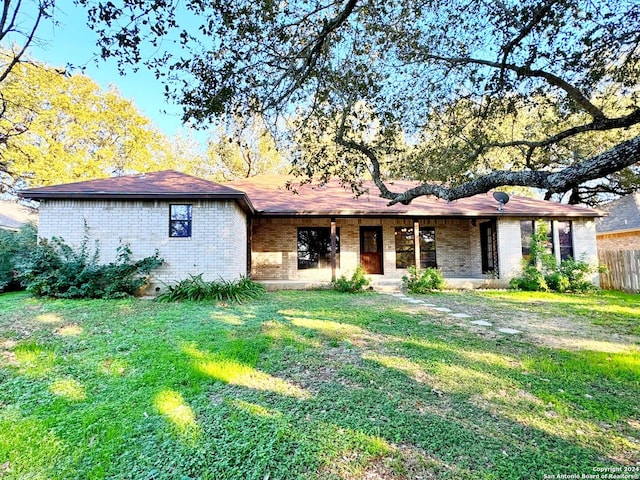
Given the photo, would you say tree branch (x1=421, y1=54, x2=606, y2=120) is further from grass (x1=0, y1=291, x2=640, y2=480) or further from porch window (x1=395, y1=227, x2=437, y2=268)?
porch window (x1=395, y1=227, x2=437, y2=268)

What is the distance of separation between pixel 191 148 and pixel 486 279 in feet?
71.7

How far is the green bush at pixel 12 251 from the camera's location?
389 inches

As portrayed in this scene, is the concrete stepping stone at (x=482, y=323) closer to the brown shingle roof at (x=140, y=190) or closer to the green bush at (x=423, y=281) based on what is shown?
the green bush at (x=423, y=281)

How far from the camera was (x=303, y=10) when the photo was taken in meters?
4.79

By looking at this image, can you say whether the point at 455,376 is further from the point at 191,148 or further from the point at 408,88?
the point at 191,148

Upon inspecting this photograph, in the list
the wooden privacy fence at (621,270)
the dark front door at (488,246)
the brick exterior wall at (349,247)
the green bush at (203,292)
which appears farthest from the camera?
the brick exterior wall at (349,247)

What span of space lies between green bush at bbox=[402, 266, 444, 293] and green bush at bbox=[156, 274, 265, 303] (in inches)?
192

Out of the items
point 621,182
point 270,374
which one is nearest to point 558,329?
point 270,374

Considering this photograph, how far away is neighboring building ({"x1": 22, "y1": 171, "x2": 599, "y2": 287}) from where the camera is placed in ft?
29.5

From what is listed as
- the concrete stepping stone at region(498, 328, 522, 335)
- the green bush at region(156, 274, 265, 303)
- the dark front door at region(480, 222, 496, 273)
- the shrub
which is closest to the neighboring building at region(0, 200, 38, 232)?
the green bush at region(156, 274, 265, 303)

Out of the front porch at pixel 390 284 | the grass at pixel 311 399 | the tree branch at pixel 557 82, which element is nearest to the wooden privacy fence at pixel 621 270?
the front porch at pixel 390 284

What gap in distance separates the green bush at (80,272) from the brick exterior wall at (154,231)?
25 cm

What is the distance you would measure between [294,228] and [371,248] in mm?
3215

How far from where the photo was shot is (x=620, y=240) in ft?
46.9
